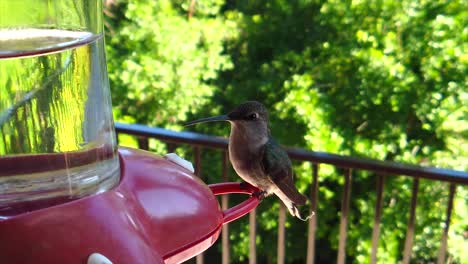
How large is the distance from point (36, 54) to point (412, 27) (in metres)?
3.53

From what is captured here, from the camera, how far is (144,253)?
0.54m

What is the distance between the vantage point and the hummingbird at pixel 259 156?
4.45ft

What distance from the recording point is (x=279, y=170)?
143 cm

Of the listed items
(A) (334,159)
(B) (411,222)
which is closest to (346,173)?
(A) (334,159)

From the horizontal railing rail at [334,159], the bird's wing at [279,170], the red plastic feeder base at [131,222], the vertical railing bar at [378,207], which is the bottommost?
the vertical railing bar at [378,207]

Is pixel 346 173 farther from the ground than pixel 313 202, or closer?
farther from the ground

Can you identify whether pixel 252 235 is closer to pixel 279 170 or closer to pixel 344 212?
pixel 344 212

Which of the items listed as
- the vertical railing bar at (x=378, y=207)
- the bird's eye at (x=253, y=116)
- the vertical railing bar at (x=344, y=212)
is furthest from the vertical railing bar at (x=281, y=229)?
the bird's eye at (x=253, y=116)

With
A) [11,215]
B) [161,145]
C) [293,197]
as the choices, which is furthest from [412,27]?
[11,215]

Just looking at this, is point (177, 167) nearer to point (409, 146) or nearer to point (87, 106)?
point (87, 106)

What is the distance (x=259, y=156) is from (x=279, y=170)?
6 centimetres

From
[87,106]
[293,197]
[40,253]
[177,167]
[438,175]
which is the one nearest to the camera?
[40,253]

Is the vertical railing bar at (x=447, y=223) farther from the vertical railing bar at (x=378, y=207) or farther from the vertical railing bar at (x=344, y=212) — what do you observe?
the vertical railing bar at (x=344, y=212)

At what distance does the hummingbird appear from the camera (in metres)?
1.36
